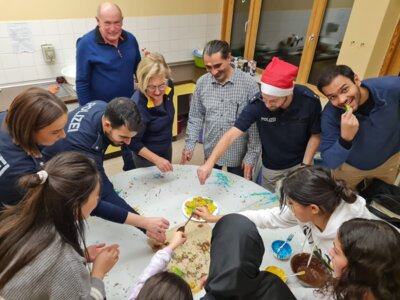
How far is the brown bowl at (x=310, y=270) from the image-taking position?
1.29 meters

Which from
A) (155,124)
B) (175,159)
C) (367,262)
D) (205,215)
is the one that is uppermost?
(367,262)

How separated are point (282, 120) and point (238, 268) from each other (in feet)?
3.96

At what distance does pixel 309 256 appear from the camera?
140cm

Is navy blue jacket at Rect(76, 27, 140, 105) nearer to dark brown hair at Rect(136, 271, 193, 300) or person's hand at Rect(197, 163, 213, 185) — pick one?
person's hand at Rect(197, 163, 213, 185)

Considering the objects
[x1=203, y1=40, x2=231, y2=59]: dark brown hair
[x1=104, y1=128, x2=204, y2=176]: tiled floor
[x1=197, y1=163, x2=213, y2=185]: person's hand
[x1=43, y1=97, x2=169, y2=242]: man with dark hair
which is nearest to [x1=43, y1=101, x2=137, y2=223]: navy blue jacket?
[x1=43, y1=97, x2=169, y2=242]: man with dark hair

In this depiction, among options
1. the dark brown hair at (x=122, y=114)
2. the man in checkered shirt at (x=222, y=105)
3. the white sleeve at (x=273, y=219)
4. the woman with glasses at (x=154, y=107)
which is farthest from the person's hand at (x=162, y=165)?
the white sleeve at (x=273, y=219)

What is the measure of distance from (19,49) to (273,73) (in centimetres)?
262

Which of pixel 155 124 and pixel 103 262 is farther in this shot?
pixel 155 124

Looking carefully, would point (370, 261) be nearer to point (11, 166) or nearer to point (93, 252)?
point (93, 252)

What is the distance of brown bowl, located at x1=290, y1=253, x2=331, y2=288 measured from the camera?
1291mm

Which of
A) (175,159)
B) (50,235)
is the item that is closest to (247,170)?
(50,235)

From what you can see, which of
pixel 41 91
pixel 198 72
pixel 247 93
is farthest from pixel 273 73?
pixel 198 72

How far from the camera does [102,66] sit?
2500mm

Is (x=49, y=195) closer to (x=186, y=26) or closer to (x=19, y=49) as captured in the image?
(x=19, y=49)
